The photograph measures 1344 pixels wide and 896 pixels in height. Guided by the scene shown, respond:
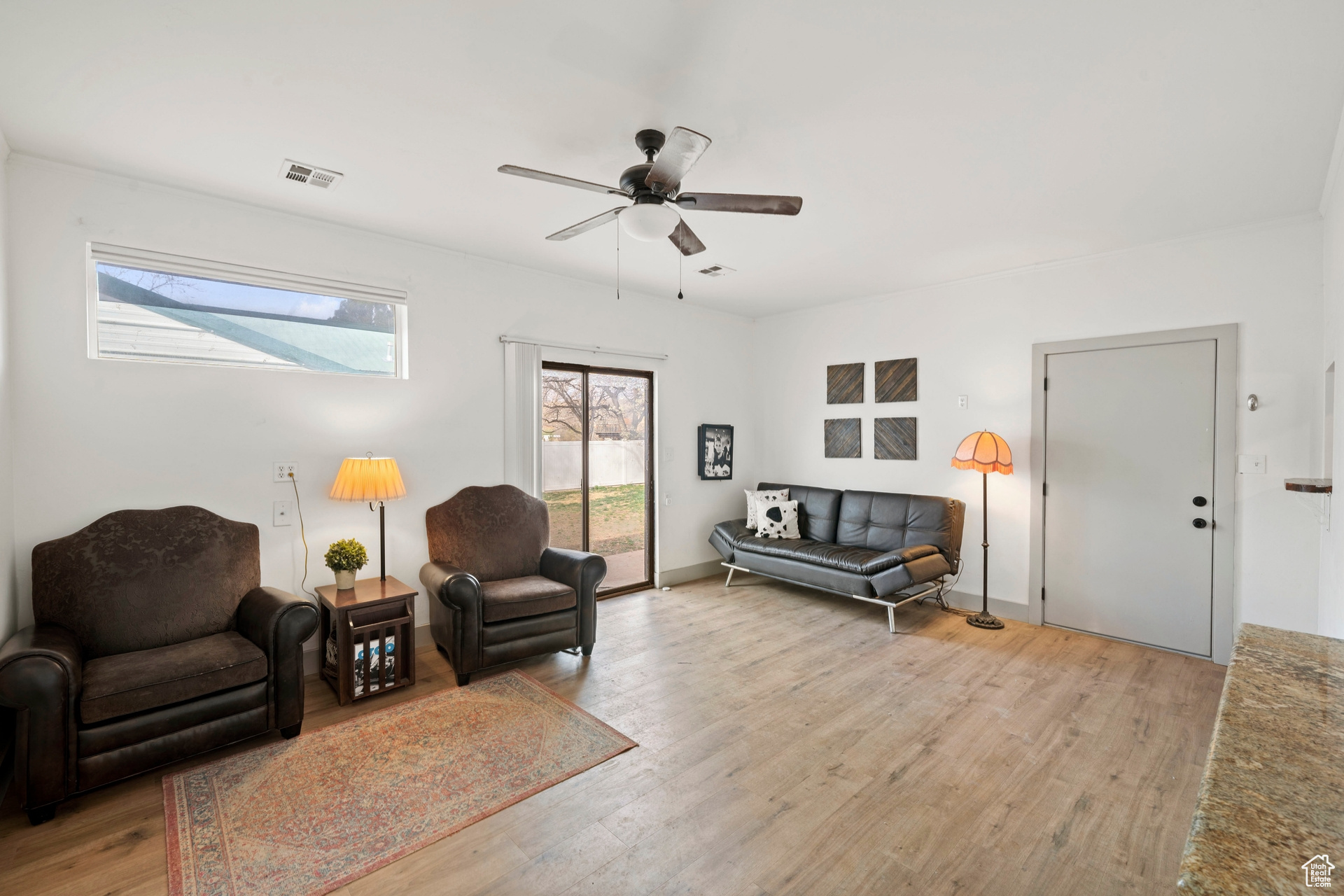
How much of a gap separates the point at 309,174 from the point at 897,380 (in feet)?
14.8

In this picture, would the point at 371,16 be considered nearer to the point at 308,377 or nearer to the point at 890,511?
the point at 308,377

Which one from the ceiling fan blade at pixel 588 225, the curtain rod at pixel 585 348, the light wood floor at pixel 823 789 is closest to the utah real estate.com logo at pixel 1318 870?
the light wood floor at pixel 823 789

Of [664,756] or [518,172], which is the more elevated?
[518,172]

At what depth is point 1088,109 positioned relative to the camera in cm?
230

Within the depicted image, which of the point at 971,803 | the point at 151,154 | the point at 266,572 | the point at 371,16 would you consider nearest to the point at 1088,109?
the point at 371,16

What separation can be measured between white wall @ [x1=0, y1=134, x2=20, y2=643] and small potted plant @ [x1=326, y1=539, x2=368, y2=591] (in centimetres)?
123

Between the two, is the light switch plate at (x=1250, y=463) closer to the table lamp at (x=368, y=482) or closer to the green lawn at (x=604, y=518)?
the green lawn at (x=604, y=518)

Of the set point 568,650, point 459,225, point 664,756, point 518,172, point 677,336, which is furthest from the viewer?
point 677,336

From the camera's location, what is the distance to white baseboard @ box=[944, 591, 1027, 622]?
4.53 m

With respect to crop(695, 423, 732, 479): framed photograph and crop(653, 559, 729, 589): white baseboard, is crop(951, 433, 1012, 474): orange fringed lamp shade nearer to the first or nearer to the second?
crop(695, 423, 732, 479): framed photograph

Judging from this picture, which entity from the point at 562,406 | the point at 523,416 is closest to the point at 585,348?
the point at 562,406

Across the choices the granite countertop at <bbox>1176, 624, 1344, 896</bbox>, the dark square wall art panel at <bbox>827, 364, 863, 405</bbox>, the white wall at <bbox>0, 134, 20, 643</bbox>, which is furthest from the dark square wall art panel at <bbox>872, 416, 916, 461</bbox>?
the white wall at <bbox>0, 134, 20, 643</bbox>

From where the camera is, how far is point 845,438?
5.62m

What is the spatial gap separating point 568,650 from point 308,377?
7.65 ft
